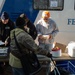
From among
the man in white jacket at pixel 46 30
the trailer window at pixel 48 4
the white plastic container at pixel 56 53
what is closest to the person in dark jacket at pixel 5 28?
the man in white jacket at pixel 46 30

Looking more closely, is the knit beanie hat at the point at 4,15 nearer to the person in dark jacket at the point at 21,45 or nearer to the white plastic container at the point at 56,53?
the person in dark jacket at the point at 21,45

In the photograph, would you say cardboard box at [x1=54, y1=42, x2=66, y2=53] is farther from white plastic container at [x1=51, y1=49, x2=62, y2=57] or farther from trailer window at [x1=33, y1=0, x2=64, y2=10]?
trailer window at [x1=33, y1=0, x2=64, y2=10]

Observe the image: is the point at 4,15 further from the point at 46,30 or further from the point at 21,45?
the point at 21,45

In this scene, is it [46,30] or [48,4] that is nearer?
[46,30]

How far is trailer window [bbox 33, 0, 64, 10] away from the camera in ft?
20.7

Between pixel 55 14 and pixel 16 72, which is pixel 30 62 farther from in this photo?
pixel 55 14

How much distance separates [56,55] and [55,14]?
1.10 m

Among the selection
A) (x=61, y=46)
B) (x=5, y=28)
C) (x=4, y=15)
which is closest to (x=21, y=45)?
(x=4, y=15)

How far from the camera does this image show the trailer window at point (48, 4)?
630cm

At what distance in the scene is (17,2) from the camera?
6238mm

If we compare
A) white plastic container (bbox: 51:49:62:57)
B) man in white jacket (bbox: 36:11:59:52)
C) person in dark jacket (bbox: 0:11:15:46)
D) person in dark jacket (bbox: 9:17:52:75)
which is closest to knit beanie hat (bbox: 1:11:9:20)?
person in dark jacket (bbox: 0:11:15:46)

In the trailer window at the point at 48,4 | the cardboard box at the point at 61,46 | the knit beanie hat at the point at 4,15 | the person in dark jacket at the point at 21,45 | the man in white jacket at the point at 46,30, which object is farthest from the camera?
the cardboard box at the point at 61,46

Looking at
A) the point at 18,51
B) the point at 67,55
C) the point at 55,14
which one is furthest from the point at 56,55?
the point at 18,51

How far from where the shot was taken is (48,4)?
6320 millimetres
